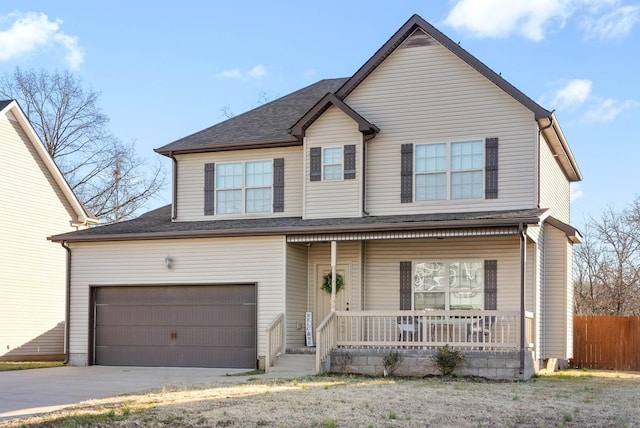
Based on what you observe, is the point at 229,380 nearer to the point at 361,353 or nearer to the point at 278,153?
the point at 361,353

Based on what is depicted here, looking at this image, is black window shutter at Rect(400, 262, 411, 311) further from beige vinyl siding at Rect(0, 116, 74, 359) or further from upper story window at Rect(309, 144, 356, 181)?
beige vinyl siding at Rect(0, 116, 74, 359)

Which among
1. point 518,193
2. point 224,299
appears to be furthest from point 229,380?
point 518,193

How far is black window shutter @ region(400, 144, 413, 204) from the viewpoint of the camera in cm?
2089

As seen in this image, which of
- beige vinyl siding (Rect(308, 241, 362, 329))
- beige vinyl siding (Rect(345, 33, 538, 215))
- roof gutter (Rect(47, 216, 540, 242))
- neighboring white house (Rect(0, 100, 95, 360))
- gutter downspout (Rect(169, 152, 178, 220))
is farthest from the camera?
neighboring white house (Rect(0, 100, 95, 360))

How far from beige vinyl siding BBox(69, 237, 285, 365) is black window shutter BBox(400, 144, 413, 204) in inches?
128

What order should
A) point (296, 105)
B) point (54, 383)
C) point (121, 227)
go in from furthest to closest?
1. point (296, 105)
2. point (121, 227)
3. point (54, 383)

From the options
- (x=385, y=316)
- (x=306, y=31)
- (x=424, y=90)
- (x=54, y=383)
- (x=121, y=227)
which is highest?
(x=306, y=31)

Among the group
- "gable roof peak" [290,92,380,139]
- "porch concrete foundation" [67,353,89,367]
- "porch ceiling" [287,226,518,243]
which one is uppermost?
"gable roof peak" [290,92,380,139]

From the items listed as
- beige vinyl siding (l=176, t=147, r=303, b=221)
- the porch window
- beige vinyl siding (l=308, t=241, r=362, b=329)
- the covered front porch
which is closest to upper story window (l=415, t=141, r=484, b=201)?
the covered front porch

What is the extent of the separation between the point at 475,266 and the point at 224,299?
6335mm

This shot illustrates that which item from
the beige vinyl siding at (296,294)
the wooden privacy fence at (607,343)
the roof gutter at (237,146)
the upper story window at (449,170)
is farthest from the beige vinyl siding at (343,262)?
the wooden privacy fence at (607,343)

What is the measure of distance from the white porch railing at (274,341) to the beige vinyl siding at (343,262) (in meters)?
1.52

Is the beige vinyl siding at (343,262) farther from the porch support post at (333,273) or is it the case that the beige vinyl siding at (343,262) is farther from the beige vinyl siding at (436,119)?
the porch support post at (333,273)

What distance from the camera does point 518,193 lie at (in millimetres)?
19938
